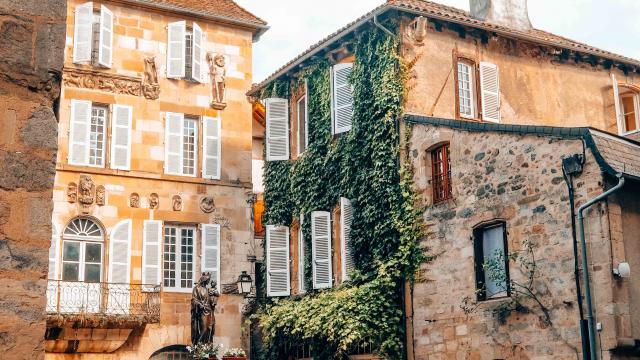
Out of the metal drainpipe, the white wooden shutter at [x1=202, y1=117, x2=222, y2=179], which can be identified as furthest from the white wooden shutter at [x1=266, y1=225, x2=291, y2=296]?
the metal drainpipe

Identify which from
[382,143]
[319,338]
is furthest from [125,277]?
[382,143]

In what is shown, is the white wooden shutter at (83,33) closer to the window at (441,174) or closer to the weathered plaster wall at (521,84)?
the weathered plaster wall at (521,84)

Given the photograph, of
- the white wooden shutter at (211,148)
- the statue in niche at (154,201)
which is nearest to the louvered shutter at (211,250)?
the statue in niche at (154,201)

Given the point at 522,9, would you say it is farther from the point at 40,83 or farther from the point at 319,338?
the point at 40,83

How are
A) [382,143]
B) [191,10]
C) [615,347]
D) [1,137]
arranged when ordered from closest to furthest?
[1,137] < [615,347] < [382,143] < [191,10]

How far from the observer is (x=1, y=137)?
11.8 ft

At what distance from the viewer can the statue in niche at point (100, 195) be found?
75.5ft

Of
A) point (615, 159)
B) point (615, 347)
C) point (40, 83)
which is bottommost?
point (615, 347)

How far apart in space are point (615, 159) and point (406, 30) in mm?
6410

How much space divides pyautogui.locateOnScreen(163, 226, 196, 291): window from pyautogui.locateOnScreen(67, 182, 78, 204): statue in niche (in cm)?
245

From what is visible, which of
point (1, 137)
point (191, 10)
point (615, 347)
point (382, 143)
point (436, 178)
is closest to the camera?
point (1, 137)

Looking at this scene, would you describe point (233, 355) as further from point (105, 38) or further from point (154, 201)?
point (105, 38)

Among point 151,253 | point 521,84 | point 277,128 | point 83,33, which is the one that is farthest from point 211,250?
point 521,84

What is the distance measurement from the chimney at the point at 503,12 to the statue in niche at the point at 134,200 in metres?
9.55
